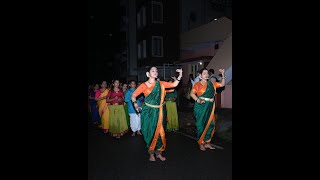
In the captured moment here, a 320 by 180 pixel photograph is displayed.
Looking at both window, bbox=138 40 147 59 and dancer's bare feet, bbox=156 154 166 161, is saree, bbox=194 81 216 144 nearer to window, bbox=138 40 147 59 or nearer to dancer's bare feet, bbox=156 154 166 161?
dancer's bare feet, bbox=156 154 166 161

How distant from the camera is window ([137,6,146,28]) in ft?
87.1

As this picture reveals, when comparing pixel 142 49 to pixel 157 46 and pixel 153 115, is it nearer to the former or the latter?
pixel 157 46

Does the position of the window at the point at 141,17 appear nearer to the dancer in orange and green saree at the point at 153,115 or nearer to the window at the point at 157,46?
the window at the point at 157,46

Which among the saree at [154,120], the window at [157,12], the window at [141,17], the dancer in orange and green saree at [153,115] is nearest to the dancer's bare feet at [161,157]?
the dancer in orange and green saree at [153,115]

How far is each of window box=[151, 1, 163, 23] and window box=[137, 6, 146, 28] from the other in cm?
167

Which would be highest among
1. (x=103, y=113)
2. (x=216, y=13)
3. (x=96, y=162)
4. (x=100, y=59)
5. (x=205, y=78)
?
(x=216, y=13)

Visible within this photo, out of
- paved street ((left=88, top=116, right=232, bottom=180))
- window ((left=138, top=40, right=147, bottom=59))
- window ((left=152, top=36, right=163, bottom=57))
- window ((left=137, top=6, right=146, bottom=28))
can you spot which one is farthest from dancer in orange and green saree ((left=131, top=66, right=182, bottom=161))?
window ((left=137, top=6, right=146, bottom=28))

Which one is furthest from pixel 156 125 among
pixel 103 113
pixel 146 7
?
pixel 146 7

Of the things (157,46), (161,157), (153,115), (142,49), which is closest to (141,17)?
(142,49)

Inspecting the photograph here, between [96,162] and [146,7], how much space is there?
68.0ft

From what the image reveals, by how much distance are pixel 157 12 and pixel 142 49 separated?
13.2 feet

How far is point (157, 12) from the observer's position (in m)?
25.1

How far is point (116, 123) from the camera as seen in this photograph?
9.71 m
